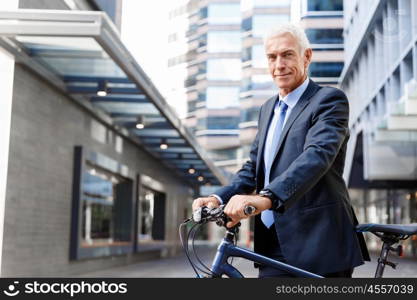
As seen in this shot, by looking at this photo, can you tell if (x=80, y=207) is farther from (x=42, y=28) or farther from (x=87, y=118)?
(x=42, y=28)

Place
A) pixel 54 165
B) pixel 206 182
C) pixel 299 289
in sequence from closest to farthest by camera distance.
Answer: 1. pixel 299 289
2. pixel 54 165
3. pixel 206 182

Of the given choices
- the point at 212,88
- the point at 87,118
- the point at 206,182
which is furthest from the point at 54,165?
the point at 206,182

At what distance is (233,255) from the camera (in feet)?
7.02

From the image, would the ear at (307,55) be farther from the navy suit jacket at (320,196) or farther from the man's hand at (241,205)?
the man's hand at (241,205)

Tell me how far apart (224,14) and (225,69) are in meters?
2.00

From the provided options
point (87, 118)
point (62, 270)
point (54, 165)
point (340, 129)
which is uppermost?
point (87, 118)

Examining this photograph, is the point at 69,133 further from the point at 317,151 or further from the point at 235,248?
the point at 317,151

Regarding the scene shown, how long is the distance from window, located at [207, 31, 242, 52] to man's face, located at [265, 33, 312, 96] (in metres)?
22.3

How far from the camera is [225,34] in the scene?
25766mm

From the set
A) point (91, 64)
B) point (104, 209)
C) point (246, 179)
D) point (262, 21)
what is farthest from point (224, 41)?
point (246, 179)

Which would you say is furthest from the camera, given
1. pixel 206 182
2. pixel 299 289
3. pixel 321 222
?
pixel 206 182

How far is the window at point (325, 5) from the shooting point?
16.1 metres

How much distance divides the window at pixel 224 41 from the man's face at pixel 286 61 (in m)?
22.3

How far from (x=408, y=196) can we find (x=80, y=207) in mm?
12767
